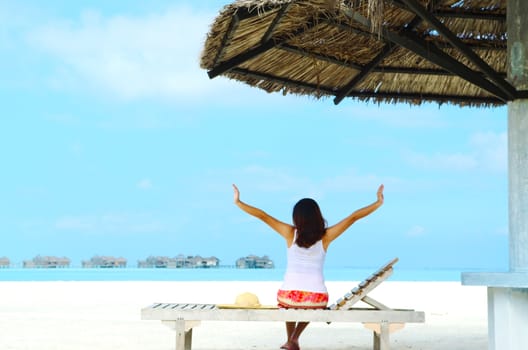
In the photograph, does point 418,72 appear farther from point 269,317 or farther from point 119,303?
point 119,303

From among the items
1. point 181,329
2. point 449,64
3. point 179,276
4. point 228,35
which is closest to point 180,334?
point 181,329

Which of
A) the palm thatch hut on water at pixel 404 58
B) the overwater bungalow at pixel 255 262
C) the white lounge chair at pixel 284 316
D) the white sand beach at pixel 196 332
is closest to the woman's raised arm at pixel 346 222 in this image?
the white lounge chair at pixel 284 316

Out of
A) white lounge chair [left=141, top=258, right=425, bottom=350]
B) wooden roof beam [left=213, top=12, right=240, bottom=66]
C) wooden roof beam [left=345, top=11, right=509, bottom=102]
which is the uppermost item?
wooden roof beam [left=213, top=12, right=240, bottom=66]

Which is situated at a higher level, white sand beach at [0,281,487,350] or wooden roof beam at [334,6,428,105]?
wooden roof beam at [334,6,428,105]

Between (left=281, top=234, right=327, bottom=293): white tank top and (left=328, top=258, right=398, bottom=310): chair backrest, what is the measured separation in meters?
0.13

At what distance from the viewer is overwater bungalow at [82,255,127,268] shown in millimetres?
65938

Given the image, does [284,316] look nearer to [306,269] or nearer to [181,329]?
[306,269]

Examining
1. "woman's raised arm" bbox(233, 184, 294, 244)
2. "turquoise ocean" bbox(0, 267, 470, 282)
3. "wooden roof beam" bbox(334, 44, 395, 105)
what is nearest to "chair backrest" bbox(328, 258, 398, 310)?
"woman's raised arm" bbox(233, 184, 294, 244)

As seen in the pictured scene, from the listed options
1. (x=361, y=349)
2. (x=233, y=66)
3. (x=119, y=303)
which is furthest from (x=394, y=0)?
(x=119, y=303)

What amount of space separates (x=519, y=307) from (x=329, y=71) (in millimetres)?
2753

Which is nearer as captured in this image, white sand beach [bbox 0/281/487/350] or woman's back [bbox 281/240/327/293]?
woman's back [bbox 281/240/327/293]

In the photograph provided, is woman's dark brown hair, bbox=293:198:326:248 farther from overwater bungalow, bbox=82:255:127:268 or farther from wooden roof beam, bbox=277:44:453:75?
overwater bungalow, bbox=82:255:127:268

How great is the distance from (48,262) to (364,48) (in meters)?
61.9

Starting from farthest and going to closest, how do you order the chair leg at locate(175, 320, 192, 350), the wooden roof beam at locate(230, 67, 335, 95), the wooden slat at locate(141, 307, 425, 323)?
the wooden roof beam at locate(230, 67, 335, 95) < the chair leg at locate(175, 320, 192, 350) < the wooden slat at locate(141, 307, 425, 323)
